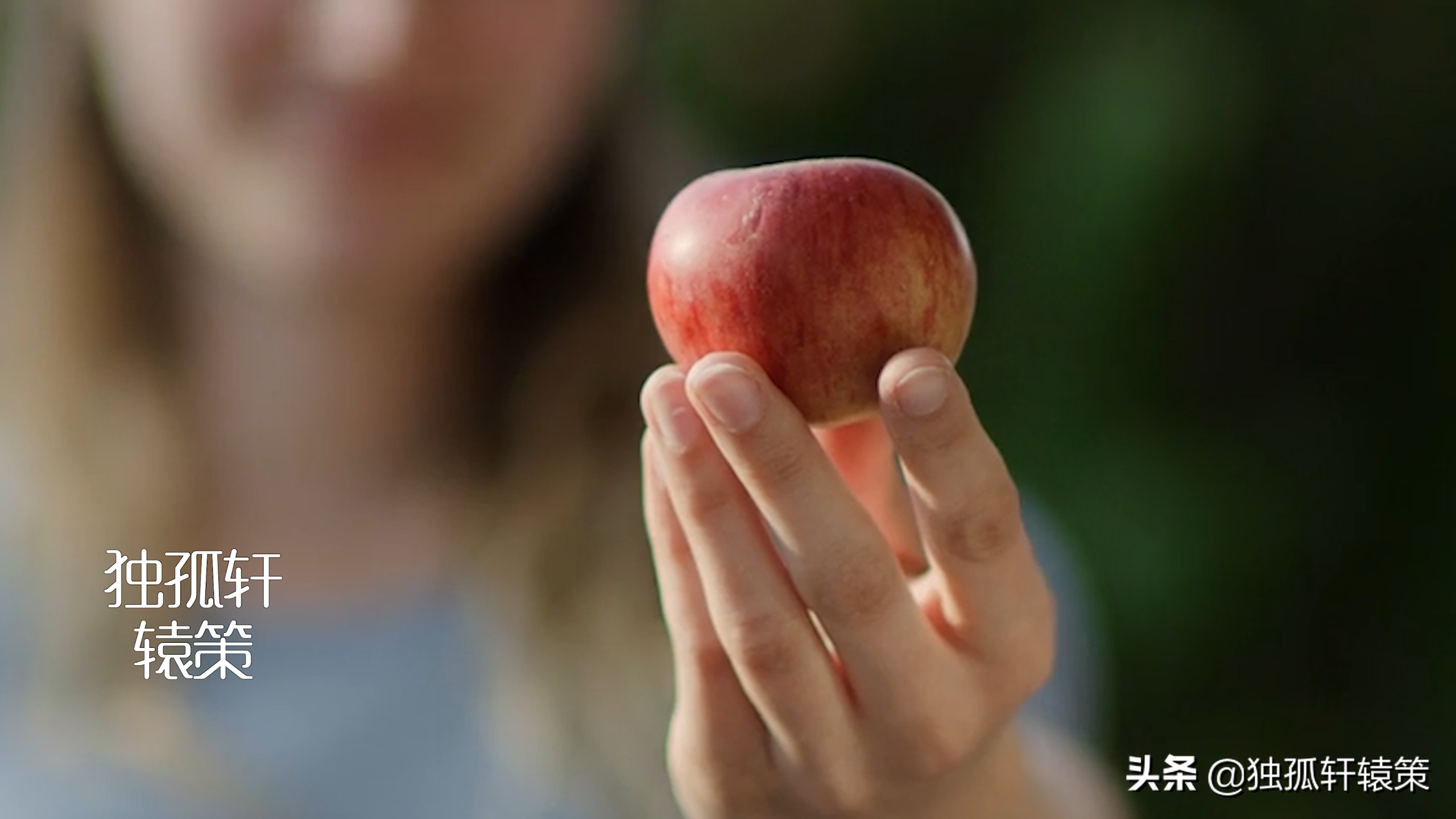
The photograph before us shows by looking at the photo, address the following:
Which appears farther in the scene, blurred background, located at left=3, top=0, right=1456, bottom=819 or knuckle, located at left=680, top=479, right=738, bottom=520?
blurred background, located at left=3, top=0, right=1456, bottom=819

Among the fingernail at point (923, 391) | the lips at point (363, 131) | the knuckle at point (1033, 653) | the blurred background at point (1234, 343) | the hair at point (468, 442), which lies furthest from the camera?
the blurred background at point (1234, 343)

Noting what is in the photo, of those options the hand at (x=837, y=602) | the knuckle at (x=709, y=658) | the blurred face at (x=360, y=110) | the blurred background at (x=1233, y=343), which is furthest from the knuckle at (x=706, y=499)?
the blurred background at (x=1233, y=343)

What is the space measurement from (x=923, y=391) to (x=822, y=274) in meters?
0.10

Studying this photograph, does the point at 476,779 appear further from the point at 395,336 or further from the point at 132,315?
the point at 132,315

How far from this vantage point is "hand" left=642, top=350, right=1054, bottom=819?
0.49 metres

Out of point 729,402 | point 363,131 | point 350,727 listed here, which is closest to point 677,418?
point 729,402

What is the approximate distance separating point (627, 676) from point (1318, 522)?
89 cm

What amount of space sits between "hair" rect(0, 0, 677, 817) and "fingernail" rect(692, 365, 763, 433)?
64cm

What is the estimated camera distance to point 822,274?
542 millimetres

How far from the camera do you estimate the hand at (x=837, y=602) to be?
49 cm

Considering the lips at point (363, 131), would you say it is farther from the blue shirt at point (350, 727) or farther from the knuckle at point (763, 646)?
the knuckle at point (763, 646)

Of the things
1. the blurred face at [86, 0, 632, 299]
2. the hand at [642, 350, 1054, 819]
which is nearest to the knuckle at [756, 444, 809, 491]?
the hand at [642, 350, 1054, 819]

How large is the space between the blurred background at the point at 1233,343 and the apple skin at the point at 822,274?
84cm

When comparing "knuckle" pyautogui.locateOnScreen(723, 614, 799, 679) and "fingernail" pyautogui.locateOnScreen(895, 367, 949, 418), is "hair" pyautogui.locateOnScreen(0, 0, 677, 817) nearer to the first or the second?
"knuckle" pyautogui.locateOnScreen(723, 614, 799, 679)
